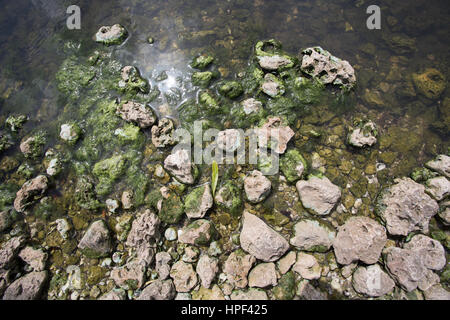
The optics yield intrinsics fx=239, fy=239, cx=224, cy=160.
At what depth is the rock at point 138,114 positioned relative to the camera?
18.1 feet

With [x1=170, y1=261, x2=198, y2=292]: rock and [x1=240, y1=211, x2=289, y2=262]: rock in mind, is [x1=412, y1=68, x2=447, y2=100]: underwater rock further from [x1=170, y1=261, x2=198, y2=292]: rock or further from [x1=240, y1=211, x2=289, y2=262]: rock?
[x1=170, y1=261, x2=198, y2=292]: rock

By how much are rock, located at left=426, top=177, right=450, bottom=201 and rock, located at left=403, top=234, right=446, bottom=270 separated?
0.93 metres

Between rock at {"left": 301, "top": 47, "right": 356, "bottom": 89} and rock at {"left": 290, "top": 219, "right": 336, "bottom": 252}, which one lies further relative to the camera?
rock at {"left": 301, "top": 47, "right": 356, "bottom": 89}

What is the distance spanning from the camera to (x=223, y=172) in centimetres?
514

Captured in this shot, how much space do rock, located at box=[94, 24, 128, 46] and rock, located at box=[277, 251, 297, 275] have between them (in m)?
7.24

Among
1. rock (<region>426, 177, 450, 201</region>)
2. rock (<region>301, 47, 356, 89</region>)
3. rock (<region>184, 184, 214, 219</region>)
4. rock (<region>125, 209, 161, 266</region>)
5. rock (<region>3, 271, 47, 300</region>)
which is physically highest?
rock (<region>301, 47, 356, 89</region>)

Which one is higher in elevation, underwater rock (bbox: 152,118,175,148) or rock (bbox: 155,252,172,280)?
underwater rock (bbox: 152,118,175,148)

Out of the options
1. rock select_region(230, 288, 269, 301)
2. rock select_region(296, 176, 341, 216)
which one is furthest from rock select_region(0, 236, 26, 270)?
rock select_region(296, 176, 341, 216)

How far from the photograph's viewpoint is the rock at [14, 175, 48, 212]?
523cm

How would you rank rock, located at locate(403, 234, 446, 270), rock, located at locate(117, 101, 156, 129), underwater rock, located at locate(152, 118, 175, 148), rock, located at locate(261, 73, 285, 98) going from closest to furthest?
rock, located at locate(403, 234, 446, 270), underwater rock, located at locate(152, 118, 175, 148), rock, located at locate(117, 101, 156, 129), rock, located at locate(261, 73, 285, 98)

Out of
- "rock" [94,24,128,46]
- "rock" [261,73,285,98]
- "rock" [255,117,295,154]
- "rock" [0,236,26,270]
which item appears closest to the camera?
"rock" [0,236,26,270]

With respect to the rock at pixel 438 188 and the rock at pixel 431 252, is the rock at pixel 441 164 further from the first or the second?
the rock at pixel 431 252

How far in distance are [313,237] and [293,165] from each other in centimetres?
145

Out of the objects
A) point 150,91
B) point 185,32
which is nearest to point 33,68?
point 150,91
